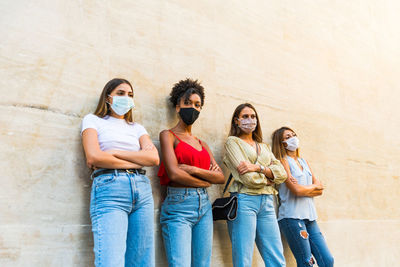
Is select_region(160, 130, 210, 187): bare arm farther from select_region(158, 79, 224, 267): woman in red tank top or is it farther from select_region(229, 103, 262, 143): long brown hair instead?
select_region(229, 103, 262, 143): long brown hair

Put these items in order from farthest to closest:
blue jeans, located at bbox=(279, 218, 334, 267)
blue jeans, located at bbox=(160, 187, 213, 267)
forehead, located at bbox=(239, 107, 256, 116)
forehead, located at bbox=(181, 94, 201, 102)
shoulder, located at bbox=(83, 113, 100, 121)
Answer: forehead, located at bbox=(239, 107, 256, 116) < blue jeans, located at bbox=(279, 218, 334, 267) < forehead, located at bbox=(181, 94, 201, 102) < blue jeans, located at bbox=(160, 187, 213, 267) < shoulder, located at bbox=(83, 113, 100, 121)

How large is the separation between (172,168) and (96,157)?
2.46ft

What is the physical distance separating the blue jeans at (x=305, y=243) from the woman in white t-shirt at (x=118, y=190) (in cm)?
176

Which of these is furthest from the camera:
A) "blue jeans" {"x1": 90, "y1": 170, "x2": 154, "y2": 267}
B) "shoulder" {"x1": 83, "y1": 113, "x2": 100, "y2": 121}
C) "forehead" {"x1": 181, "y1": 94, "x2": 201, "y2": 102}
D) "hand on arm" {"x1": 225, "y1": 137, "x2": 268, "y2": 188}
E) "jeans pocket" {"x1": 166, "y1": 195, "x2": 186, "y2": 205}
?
"forehead" {"x1": 181, "y1": 94, "x2": 201, "y2": 102}

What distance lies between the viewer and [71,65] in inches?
131

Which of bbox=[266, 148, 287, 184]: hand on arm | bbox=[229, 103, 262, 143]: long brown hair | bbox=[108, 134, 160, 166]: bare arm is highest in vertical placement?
bbox=[229, 103, 262, 143]: long brown hair

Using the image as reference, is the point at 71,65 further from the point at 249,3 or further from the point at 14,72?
the point at 249,3

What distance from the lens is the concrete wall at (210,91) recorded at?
297cm

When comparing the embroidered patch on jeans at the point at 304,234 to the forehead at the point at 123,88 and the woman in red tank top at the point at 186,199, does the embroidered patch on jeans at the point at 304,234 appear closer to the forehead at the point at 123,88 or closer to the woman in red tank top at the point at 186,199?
the woman in red tank top at the point at 186,199

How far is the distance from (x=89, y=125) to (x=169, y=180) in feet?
2.96

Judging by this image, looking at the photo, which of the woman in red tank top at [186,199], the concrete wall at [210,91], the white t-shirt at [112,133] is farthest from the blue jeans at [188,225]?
the white t-shirt at [112,133]

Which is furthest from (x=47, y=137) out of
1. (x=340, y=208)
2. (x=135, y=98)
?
(x=340, y=208)

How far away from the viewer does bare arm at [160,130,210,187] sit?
3260 mm

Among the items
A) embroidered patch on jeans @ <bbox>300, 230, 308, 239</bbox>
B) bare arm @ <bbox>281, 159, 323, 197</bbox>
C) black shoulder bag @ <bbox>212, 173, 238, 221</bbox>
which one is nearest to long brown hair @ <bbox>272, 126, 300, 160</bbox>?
bare arm @ <bbox>281, 159, 323, 197</bbox>
